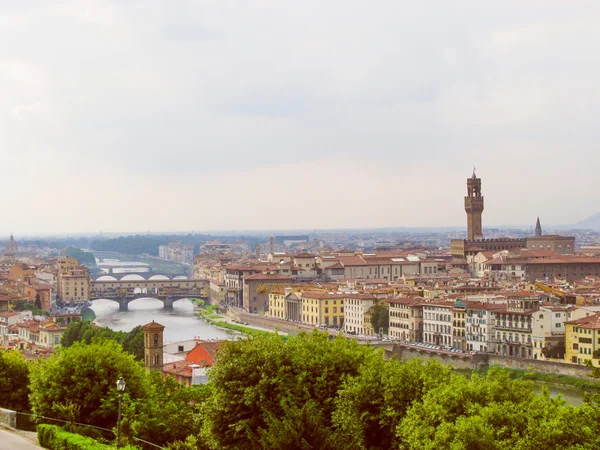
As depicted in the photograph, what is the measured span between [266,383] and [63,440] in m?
3.50

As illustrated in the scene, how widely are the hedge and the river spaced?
30782 mm

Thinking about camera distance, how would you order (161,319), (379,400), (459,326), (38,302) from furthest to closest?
1. (161,319)
2. (38,302)
3. (459,326)
4. (379,400)

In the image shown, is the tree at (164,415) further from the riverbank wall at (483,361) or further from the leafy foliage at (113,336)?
the riverbank wall at (483,361)

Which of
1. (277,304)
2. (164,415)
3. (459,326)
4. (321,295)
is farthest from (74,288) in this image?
(164,415)

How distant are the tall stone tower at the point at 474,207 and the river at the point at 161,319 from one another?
21403 millimetres

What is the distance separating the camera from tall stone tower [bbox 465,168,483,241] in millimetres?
81438

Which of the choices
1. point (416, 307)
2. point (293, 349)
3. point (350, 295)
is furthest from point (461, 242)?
point (293, 349)

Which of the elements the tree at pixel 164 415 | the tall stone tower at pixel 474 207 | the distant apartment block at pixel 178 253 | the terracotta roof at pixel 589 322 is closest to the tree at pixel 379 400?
the tree at pixel 164 415

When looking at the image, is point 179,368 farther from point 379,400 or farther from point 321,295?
point 321,295

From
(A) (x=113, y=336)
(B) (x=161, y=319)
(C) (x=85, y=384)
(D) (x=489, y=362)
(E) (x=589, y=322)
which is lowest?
(B) (x=161, y=319)

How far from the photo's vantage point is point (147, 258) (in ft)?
580

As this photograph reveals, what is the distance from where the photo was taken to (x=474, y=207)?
81.4 m

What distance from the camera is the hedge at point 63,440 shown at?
1264cm

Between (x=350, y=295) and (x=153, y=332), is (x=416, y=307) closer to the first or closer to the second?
(x=350, y=295)
